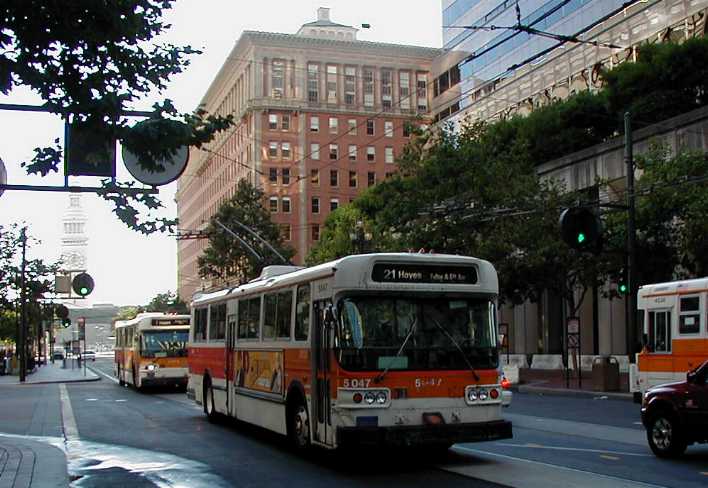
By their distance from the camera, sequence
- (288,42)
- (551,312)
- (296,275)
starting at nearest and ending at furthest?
(296,275) → (551,312) → (288,42)

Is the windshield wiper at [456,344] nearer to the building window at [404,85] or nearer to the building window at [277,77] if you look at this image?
the building window at [277,77]

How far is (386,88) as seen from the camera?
107 meters

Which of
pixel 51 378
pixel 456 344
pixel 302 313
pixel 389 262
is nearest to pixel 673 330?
pixel 456 344

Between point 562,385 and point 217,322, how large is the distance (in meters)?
17.9

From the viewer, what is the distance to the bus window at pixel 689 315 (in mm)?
20969

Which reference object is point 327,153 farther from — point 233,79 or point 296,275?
point 296,275

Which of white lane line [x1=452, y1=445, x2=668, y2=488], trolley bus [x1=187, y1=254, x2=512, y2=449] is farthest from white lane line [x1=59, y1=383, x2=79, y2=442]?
white lane line [x1=452, y1=445, x2=668, y2=488]

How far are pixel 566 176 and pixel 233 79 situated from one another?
6937 centimetres

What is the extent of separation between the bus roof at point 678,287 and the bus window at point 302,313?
428 inches

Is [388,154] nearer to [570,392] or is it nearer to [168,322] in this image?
[168,322]

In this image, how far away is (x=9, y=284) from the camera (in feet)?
178

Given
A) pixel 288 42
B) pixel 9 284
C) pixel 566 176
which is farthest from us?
pixel 288 42

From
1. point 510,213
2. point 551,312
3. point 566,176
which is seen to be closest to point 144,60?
point 510,213

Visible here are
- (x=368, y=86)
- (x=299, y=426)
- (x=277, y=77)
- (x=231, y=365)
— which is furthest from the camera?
(x=368, y=86)
